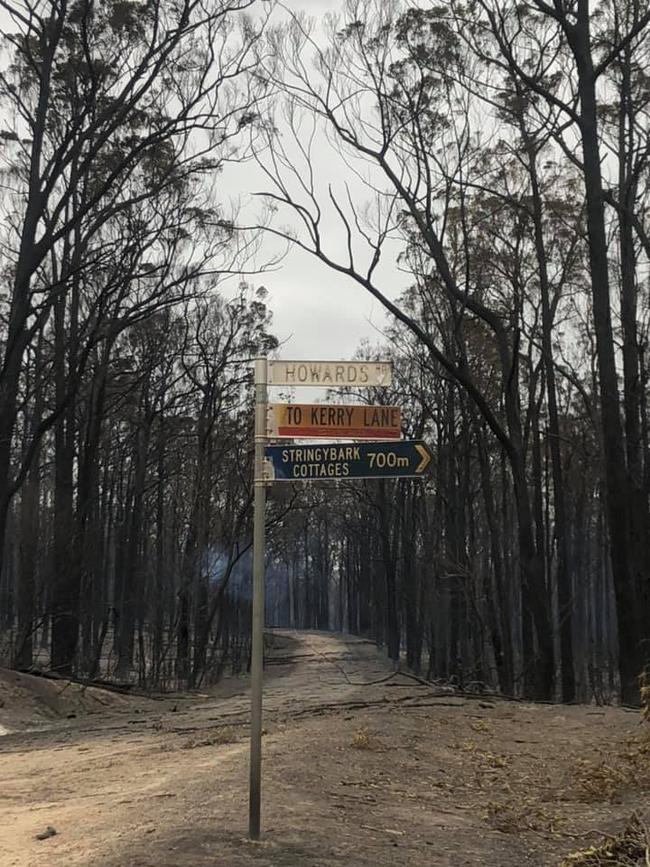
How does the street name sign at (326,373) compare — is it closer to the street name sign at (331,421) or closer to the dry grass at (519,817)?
the street name sign at (331,421)

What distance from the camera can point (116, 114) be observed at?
15.8 m

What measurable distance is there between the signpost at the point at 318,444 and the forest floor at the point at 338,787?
1.71 feet

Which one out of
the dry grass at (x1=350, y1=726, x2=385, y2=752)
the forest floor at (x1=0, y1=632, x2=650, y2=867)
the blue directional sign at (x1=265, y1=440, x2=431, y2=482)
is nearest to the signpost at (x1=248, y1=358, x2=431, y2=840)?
the blue directional sign at (x1=265, y1=440, x2=431, y2=482)

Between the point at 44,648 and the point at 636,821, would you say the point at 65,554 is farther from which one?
the point at 44,648

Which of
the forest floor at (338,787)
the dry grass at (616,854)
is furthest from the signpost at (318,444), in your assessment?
the dry grass at (616,854)

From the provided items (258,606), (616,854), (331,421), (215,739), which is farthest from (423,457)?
(215,739)

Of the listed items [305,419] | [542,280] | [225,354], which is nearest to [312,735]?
[305,419]

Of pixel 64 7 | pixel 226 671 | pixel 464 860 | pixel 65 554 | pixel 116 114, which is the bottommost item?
pixel 226 671

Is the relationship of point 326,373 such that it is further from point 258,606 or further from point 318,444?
point 258,606

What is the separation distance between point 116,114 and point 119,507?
68.8 ft

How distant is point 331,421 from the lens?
474 cm

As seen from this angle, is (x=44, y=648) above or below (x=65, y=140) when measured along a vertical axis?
below

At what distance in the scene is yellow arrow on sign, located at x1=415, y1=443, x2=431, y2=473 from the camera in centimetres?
462

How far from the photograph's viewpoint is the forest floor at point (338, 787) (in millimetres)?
4594
